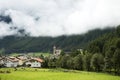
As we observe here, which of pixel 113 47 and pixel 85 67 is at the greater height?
pixel 113 47

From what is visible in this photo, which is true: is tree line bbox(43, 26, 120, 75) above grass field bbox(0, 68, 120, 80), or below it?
above

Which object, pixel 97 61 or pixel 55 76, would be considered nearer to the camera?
pixel 55 76

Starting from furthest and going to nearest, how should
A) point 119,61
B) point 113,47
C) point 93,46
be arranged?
point 93,46, point 113,47, point 119,61

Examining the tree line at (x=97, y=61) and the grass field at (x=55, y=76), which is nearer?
the grass field at (x=55, y=76)

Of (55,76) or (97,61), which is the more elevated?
(97,61)

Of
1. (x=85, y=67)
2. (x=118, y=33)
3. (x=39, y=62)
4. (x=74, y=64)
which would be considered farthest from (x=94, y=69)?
(x=39, y=62)

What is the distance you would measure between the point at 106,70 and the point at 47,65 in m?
54.0

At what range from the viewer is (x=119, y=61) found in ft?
377

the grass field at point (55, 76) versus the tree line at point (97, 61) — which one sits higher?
the tree line at point (97, 61)

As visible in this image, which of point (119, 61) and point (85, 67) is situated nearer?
point (119, 61)

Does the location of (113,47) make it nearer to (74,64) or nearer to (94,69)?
(94,69)

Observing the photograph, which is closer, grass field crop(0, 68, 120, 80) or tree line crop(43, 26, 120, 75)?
grass field crop(0, 68, 120, 80)

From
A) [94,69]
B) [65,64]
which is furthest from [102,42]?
[94,69]

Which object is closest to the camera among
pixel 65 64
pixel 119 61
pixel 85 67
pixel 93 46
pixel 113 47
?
pixel 119 61
